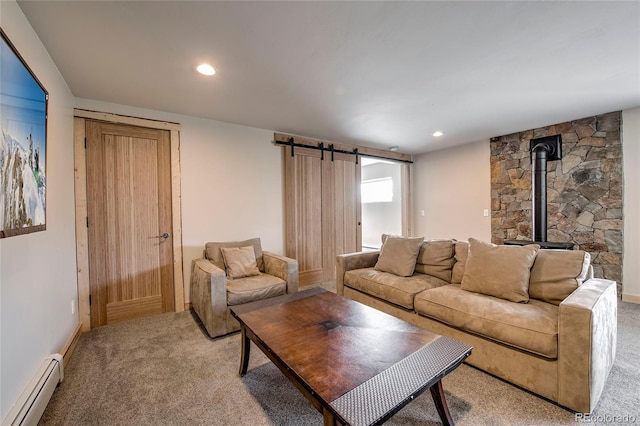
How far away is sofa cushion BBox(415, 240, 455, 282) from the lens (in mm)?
2754

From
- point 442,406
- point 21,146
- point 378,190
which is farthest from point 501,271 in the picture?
point 378,190

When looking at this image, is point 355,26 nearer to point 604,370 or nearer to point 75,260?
point 604,370

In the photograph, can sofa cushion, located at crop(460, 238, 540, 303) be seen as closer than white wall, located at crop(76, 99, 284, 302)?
Yes

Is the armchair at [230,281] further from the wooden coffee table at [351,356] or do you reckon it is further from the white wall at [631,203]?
the white wall at [631,203]

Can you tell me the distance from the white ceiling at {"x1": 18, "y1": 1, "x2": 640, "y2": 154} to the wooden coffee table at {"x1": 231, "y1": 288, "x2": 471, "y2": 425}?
6.20 feet

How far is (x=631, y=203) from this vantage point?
328 cm

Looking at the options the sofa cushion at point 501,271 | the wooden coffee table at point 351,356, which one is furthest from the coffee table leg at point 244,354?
the sofa cushion at point 501,271

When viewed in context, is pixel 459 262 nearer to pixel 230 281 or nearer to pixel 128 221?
pixel 230 281

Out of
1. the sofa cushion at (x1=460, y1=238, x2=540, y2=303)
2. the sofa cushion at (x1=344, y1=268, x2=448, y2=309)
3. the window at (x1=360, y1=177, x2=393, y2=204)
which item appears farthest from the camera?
the window at (x1=360, y1=177, x2=393, y2=204)

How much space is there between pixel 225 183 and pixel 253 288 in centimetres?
154

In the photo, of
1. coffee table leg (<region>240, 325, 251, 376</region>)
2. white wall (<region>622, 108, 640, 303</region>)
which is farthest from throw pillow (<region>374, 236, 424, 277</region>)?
white wall (<region>622, 108, 640, 303</region>)

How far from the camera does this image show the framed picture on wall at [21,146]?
1.27 metres

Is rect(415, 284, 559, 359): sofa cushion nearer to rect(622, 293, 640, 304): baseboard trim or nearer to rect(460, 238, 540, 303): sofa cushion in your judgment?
rect(460, 238, 540, 303): sofa cushion

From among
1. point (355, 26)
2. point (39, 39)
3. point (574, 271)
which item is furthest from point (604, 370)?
point (39, 39)
